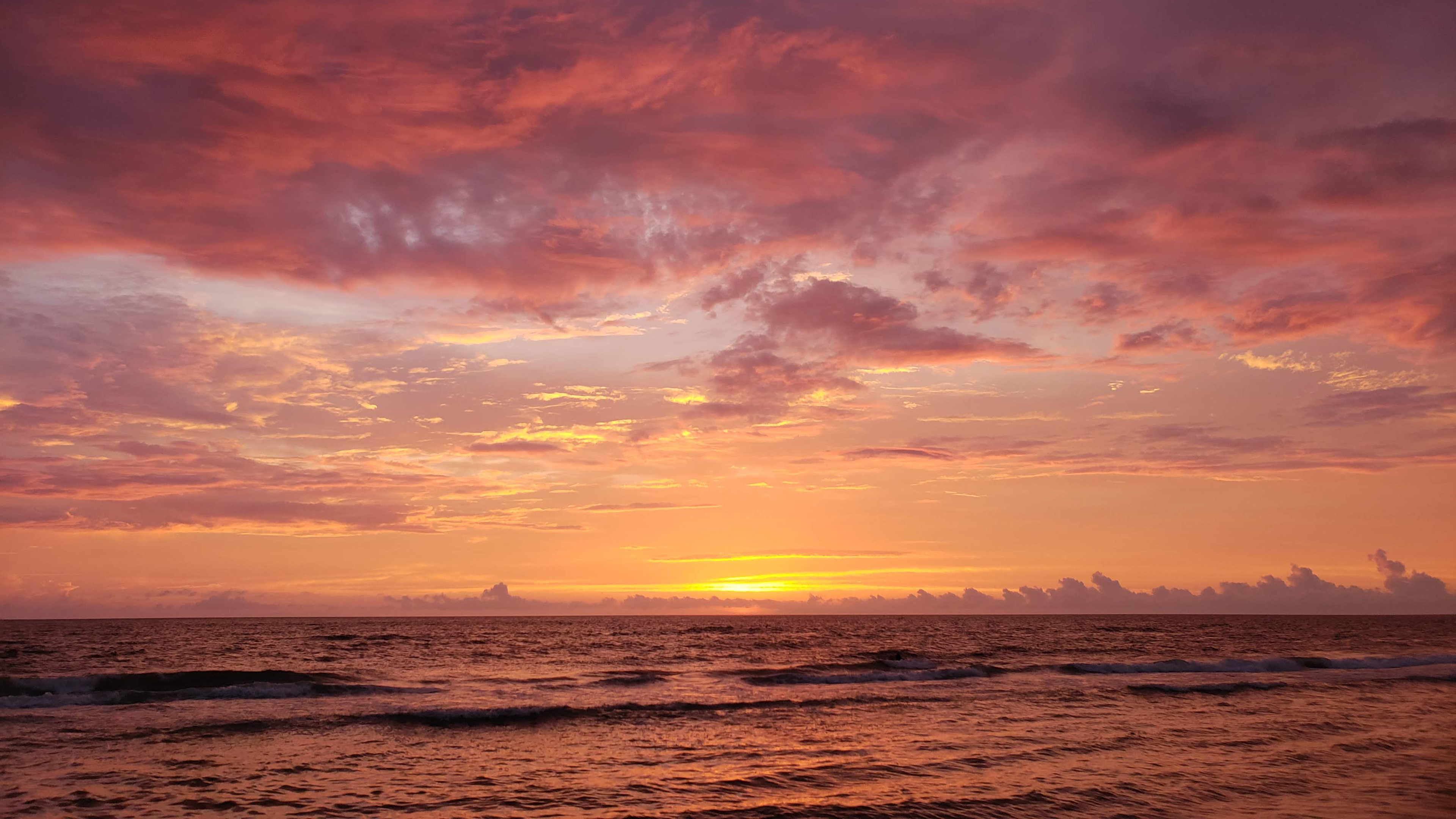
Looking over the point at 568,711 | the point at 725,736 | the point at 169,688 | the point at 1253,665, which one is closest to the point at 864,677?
the point at 568,711

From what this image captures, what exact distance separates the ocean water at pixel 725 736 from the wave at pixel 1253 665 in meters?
0.27

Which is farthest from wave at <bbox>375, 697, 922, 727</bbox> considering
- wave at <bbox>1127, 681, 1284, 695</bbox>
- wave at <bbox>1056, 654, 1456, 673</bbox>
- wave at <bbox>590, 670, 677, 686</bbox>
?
wave at <bbox>1056, 654, 1456, 673</bbox>

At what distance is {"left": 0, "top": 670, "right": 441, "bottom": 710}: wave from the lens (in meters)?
33.2

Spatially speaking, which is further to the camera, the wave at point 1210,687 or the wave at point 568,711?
the wave at point 1210,687

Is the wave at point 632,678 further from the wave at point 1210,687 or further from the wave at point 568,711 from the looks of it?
the wave at point 1210,687

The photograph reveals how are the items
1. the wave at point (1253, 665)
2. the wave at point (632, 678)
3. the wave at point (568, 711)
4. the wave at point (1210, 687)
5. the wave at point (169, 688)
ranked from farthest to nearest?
the wave at point (1253, 665) → the wave at point (632, 678) → the wave at point (1210, 687) → the wave at point (169, 688) → the wave at point (568, 711)

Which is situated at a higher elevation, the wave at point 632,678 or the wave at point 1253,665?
the wave at point 632,678

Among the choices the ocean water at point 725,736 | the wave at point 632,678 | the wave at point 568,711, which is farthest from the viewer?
the wave at point 632,678

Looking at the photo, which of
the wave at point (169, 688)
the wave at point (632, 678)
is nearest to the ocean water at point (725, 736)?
the wave at point (169, 688)

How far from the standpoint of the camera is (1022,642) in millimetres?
79812

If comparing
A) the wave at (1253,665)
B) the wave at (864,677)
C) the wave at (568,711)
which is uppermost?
the wave at (568,711)

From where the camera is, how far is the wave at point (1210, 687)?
3897cm

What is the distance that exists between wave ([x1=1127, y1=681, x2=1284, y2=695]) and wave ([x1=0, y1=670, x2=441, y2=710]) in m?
36.2

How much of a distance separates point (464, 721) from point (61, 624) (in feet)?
527
